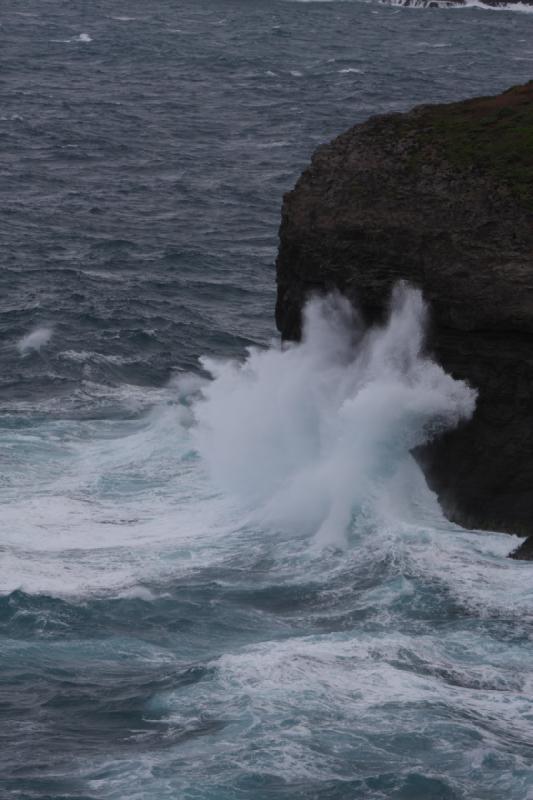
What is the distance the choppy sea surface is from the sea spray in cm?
5

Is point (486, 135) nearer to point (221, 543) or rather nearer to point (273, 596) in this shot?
point (221, 543)

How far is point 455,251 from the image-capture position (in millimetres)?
24250

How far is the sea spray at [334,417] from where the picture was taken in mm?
24953

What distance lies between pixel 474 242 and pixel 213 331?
14.1m

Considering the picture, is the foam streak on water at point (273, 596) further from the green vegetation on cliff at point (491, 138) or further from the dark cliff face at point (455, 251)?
the green vegetation on cliff at point (491, 138)

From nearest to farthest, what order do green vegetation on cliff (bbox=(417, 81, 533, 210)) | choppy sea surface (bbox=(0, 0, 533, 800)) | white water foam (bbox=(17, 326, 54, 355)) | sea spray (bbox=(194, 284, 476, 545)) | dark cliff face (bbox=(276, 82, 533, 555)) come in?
choppy sea surface (bbox=(0, 0, 533, 800)) → dark cliff face (bbox=(276, 82, 533, 555)) → green vegetation on cliff (bbox=(417, 81, 533, 210)) → sea spray (bbox=(194, 284, 476, 545)) → white water foam (bbox=(17, 326, 54, 355))

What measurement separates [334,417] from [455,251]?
4.38m

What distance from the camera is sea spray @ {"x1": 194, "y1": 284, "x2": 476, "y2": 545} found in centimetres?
2495

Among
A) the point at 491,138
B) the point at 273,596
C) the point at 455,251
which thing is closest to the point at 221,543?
the point at 273,596

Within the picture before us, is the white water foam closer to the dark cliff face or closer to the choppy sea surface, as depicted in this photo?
the choppy sea surface

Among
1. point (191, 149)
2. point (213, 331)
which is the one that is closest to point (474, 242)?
point (213, 331)

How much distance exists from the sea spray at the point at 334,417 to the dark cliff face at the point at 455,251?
39 cm

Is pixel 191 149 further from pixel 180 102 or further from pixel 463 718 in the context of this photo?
pixel 463 718

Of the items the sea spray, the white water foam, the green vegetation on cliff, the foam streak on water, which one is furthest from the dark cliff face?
the white water foam
